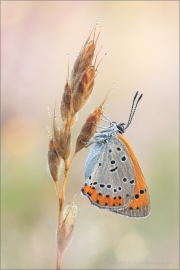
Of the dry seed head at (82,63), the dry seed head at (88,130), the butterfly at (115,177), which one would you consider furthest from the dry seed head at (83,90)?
the butterfly at (115,177)

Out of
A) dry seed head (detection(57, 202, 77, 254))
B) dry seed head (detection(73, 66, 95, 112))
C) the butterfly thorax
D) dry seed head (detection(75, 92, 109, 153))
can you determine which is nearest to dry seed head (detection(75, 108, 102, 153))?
dry seed head (detection(75, 92, 109, 153))

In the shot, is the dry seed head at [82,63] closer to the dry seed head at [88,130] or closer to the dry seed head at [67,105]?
the dry seed head at [67,105]

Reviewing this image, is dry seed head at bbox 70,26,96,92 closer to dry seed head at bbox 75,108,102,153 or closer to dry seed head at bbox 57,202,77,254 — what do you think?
dry seed head at bbox 75,108,102,153

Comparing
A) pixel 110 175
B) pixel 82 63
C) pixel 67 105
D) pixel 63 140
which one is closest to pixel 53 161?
pixel 63 140

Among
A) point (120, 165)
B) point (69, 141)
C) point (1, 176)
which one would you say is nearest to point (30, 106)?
point (1, 176)

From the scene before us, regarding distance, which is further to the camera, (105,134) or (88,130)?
(105,134)

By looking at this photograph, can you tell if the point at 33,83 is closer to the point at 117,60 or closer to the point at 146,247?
the point at 117,60

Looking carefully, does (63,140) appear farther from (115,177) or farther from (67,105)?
(115,177)
